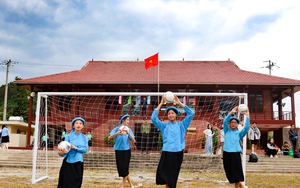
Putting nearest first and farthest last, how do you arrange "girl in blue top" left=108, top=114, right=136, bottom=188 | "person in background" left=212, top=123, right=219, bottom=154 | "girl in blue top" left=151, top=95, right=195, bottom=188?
"girl in blue top" left=151, top=95, right=195, bottom=188 → "girl in blue top" left=108, top=114, right=136, bottom=188 → "person in background" left=212, top=123, right=219, bottom=154

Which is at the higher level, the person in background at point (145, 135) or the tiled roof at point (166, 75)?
the tiled roof at point (166, 75)

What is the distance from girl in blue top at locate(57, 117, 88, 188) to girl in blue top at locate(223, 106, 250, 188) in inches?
110

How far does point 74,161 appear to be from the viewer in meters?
5.50

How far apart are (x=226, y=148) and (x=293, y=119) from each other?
622 inches

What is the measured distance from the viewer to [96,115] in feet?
64.7

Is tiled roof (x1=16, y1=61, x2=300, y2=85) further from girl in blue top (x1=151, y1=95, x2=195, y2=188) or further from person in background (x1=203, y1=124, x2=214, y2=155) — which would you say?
girl in blue top (x1=151, y1=95, x2=195, y2=188)

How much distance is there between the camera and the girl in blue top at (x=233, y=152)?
20.6 ft

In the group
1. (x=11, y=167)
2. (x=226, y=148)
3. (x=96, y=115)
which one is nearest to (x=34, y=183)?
(x=226, y=148)

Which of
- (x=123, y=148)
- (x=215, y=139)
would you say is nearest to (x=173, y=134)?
(x=123, y=148)

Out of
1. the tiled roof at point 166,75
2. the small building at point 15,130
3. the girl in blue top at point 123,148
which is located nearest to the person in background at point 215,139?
the tiled roof at point 166,75

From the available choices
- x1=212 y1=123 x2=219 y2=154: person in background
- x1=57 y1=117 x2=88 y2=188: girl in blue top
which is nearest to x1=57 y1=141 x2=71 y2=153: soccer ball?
x1=57 y1=117 x2=88 y2=188: girl in blue top

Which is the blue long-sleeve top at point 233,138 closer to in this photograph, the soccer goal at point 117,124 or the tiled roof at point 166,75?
the soccer goal at point 117,124

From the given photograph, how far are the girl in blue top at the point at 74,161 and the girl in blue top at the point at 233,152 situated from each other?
2797mm

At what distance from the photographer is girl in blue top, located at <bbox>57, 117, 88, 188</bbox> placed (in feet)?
17.6
